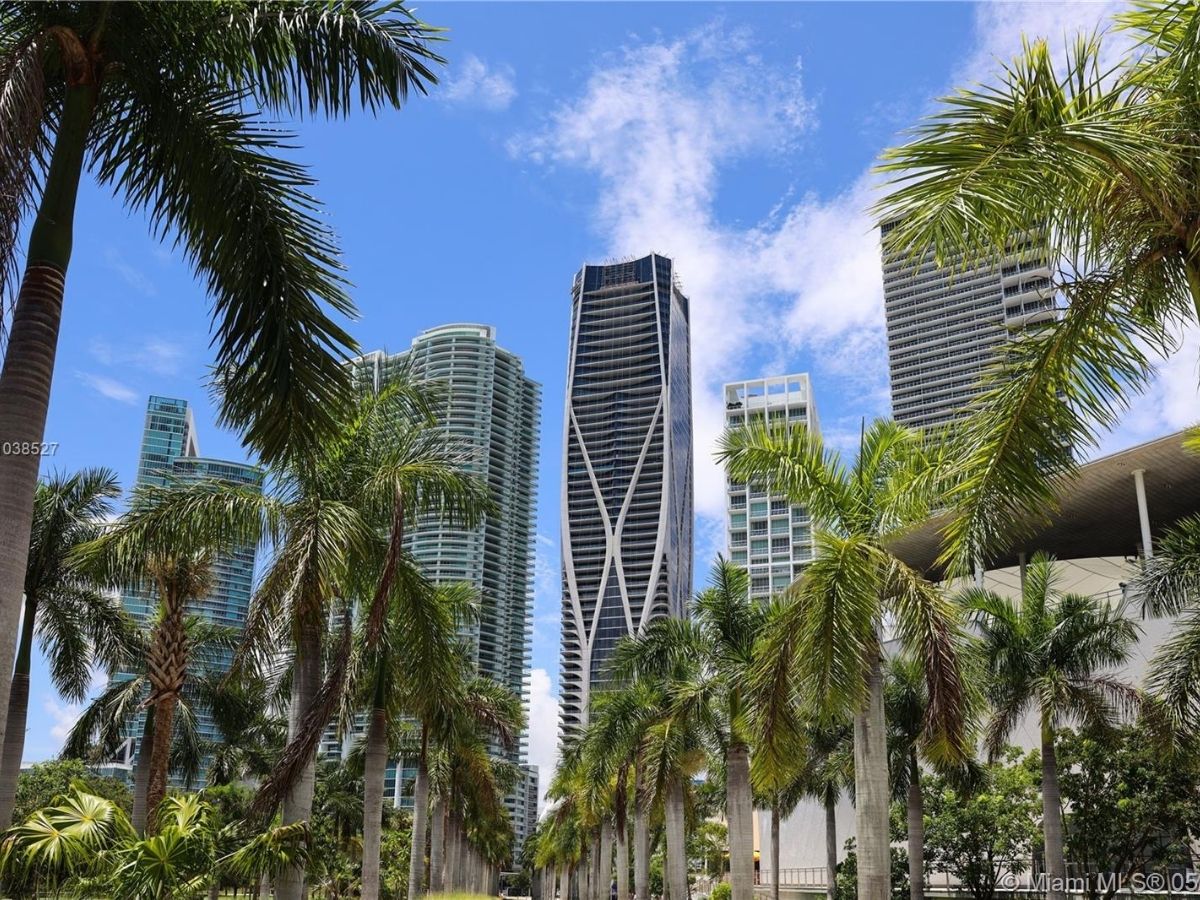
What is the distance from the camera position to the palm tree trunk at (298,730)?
46.0ft

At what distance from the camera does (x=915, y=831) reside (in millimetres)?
31781

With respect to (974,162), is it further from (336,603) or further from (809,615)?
(336,603)

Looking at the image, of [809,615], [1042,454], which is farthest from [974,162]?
[809,615]

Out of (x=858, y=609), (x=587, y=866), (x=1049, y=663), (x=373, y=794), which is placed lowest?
(x=587, y=866)

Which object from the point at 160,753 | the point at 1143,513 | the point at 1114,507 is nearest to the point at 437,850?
the point at 160,753

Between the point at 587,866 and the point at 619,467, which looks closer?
the point at 587,866

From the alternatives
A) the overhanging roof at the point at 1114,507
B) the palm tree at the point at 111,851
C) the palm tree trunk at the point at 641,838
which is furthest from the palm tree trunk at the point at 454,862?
the palm tree at the point at 111,851

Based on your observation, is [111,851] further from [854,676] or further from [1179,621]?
[1179,621]

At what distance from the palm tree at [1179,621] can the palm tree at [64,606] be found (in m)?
19.4

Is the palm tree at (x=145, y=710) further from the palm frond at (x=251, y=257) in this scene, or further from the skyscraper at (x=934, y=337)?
the skyscraper at (x=934, y=337)

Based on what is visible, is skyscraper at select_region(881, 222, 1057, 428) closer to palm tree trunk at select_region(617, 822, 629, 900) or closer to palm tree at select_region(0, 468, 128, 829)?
palm tree trunk at select_region(617, 822, 629, 900)

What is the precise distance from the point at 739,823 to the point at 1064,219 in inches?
922

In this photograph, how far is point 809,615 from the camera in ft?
44.9

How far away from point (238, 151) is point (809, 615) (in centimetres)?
894
